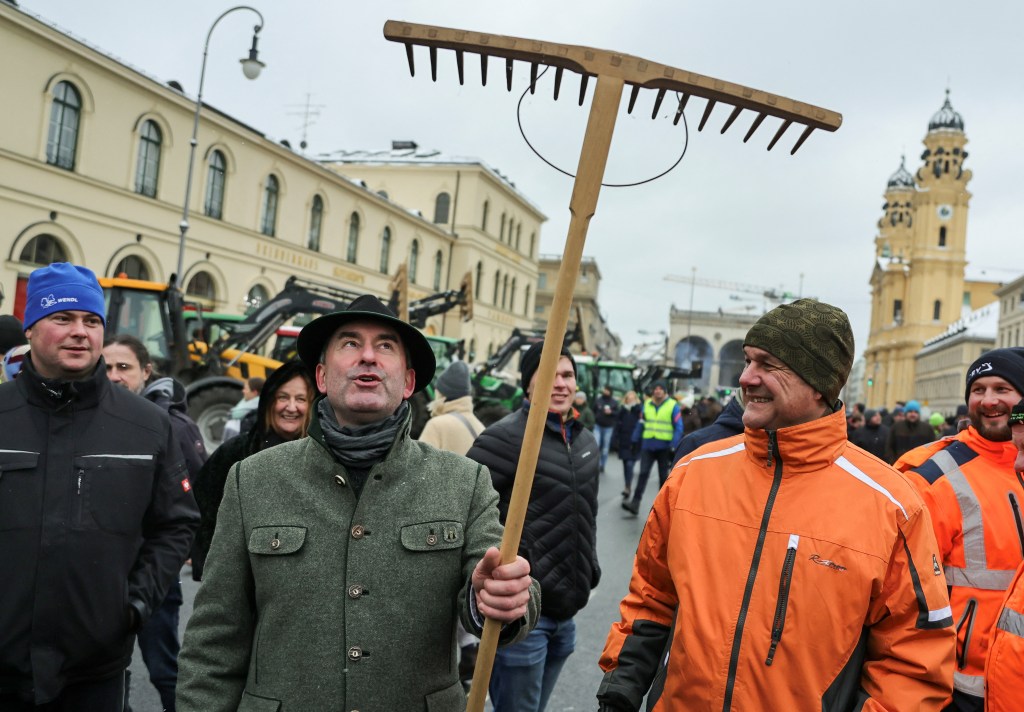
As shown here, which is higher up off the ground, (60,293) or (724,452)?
(60,293)

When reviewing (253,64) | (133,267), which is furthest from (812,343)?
(133,267)

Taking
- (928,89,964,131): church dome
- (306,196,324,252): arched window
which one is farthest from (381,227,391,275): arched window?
(928,89,964,131): church dome

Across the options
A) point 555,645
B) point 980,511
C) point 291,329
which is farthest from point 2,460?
point 291,329

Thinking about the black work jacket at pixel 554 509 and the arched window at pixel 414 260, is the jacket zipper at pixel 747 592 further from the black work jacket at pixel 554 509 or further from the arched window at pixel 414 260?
the arched window at pixel 414 260

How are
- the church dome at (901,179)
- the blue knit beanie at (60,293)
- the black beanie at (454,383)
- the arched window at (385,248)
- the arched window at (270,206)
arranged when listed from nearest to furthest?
the blue knit beanie at (60,293)
the black beanie at (454,383)
the arched window at (270,206)
the arched window at (385,248)
the church dome at (901,179)

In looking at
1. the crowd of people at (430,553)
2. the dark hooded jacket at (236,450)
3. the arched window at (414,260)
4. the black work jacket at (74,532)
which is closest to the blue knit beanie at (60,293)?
the crowd of people at (430,553)

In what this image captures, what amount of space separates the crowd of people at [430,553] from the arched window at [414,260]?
4385cm

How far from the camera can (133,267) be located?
27.7 m

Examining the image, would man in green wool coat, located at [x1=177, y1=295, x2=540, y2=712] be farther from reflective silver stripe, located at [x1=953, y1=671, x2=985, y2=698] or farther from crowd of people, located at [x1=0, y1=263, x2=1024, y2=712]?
reflective silver stripe, located at [x1=953, y1=671, x2=985, y2=698]

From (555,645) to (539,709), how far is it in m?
0.29

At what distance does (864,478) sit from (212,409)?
1262 centimetres

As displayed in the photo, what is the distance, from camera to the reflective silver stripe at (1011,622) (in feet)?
8.97

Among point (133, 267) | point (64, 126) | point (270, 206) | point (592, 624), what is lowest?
point (592, 624)

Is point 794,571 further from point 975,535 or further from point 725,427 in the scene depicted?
point 725,427
